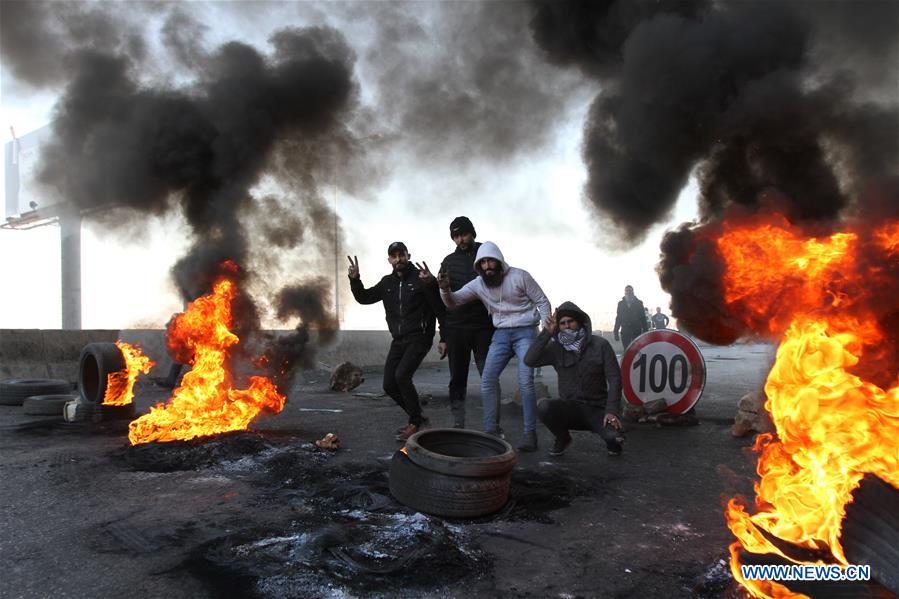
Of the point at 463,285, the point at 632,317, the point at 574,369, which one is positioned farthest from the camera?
the point at 632,317

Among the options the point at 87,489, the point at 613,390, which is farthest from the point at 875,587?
the point at 87,489

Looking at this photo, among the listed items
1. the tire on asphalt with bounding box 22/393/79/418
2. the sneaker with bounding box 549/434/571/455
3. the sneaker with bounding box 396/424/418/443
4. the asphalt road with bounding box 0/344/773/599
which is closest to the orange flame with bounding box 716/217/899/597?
the asphalt road with bounding box 0/344/773/599

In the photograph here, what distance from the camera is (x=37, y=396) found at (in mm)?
8039

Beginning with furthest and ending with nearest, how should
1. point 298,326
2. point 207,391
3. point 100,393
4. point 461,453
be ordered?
point 298,326 < point 100,393 < point 207,391 < point 461,453

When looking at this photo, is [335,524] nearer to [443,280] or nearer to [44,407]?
[443,280]

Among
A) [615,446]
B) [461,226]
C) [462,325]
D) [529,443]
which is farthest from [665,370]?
[461,226]

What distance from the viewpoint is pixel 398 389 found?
Result: 557 cm

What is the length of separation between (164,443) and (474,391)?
6.08 meters

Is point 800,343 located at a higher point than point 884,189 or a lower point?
lower

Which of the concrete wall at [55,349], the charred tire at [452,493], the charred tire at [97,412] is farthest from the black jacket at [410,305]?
the concrete wall at [55,349]

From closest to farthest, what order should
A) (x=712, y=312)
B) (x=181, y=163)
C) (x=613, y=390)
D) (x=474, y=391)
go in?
(x=712, y=312), (x=613, y=390), (x=181, y=163), (x=474, y=391)

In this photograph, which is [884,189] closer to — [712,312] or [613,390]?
[712,312]

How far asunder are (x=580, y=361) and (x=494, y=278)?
1.05m

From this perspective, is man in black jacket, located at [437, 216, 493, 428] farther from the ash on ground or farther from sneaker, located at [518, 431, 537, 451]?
the ash on ground
